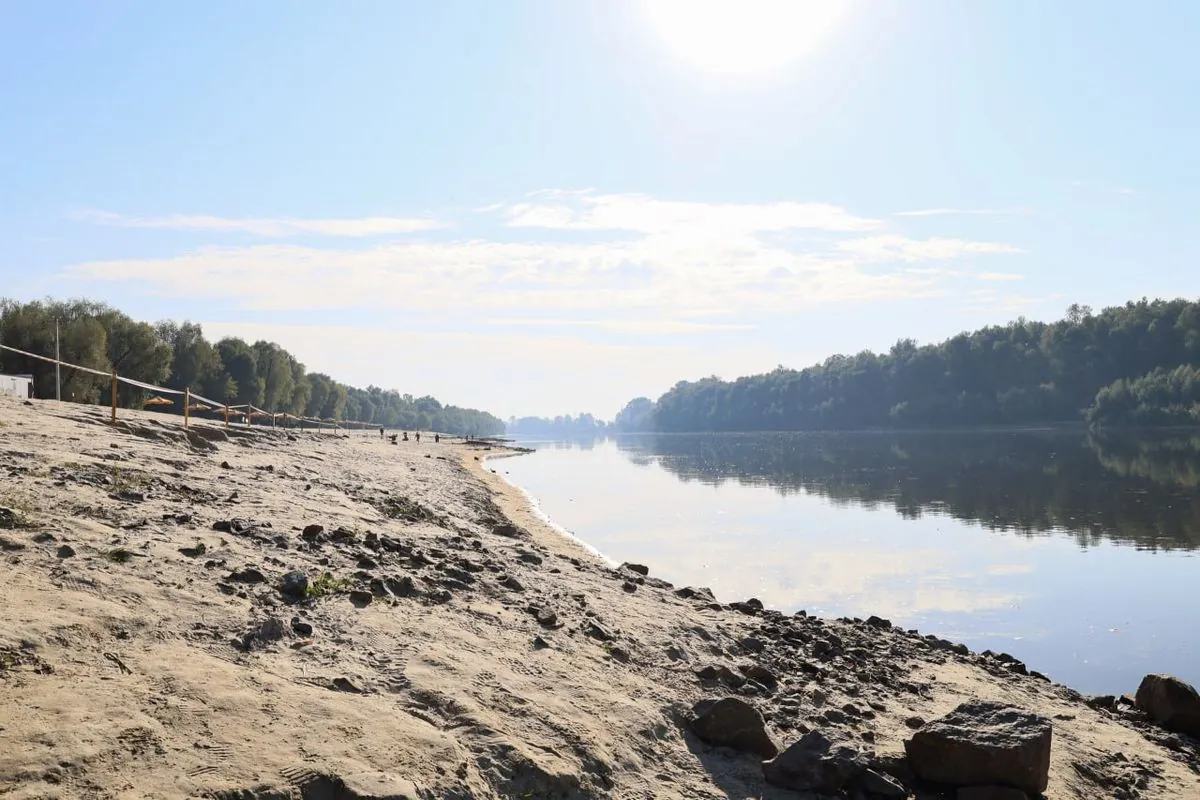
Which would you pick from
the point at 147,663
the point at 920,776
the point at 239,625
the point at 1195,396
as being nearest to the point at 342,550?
the point at 239,625

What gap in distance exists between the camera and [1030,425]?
17712 centimetres

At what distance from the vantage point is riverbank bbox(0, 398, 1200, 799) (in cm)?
655

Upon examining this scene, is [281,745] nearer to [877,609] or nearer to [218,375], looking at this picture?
[877,609]

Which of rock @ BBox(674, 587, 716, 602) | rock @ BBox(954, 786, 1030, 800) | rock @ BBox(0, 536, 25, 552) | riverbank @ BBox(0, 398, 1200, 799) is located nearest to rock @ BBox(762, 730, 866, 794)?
riverbank @ BBox(0, 398, 1200, 799)

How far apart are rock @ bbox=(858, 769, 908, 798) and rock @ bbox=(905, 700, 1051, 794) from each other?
0.45 metres

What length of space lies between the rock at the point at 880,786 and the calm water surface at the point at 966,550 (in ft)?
25.7

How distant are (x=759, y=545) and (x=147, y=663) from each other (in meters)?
24.3

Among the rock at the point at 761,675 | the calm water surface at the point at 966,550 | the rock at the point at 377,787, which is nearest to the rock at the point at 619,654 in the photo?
the rock at the point at 761,675

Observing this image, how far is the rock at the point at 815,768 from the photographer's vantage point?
8.36 meters

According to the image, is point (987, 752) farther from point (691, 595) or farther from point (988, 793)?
point (691, 595)

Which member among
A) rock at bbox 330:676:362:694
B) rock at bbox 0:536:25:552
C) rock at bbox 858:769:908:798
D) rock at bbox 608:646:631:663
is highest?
rock at bbox 0:536:25:552

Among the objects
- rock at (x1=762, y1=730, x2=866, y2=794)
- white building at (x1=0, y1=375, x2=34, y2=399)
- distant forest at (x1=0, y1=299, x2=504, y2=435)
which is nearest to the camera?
rock at (x1=762, y1=730, x2=866, y2=794)

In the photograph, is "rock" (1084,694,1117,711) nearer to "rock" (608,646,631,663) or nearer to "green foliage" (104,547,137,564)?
"rock" (608,646,631,663)

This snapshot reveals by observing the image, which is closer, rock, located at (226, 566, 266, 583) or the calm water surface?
rock, located at (226, 566, 266, 583)
